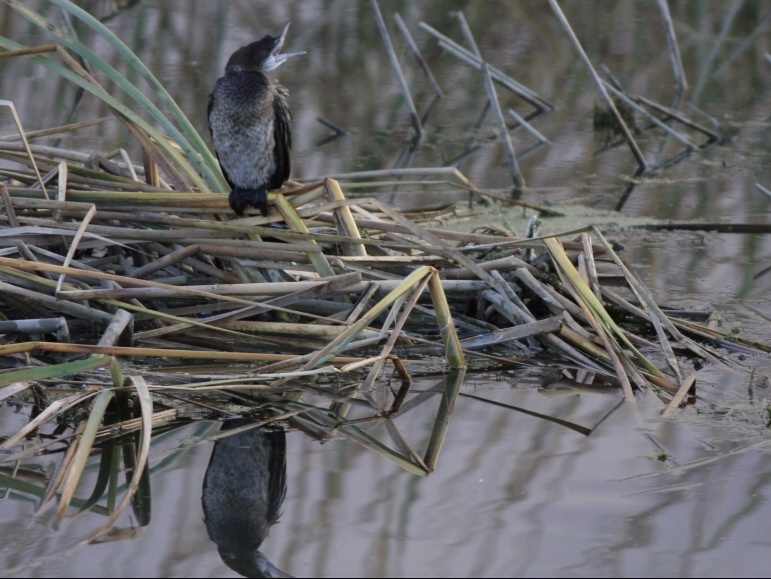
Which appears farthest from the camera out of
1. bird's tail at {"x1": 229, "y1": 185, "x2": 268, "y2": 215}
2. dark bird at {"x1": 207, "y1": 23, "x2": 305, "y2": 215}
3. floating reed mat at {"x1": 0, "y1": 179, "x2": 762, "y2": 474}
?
dark bird at {"x1": 207, "y1": 23, "x2": 305, "y2": 215}

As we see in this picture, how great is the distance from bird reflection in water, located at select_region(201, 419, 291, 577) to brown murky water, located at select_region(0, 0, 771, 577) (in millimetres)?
35

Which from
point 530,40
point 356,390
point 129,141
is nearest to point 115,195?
point 356,390

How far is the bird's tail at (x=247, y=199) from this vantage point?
13.4ft

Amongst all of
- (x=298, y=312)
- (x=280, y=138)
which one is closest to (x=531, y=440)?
(x=298, y=312)

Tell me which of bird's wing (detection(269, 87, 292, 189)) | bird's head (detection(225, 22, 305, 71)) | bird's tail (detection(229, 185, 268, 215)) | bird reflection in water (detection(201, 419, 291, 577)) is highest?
bird's head (detection(225, 22, 305, 71))

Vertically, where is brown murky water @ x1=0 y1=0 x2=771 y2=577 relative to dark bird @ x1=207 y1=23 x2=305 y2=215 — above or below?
below

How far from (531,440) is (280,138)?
1642 millimetres

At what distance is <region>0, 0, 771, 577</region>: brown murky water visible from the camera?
8.42ft

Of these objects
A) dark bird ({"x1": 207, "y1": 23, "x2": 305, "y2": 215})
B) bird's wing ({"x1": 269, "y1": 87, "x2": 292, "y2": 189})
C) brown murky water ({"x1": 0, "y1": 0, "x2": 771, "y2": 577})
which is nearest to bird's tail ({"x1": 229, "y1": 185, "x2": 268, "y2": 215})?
dark bird ({"x1": 207, "y1": 23, "x2": 305, "y2": 215})

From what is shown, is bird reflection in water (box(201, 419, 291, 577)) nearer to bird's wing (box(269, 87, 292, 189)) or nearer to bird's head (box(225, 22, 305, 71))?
bird's wing (box(269, 87, 292, 189))

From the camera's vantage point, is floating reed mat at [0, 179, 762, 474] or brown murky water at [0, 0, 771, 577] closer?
brown murky water at [0, 0, 771, 577]

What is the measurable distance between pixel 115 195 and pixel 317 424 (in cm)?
127

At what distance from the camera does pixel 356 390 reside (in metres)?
3.57

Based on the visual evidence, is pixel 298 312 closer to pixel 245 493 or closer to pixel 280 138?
pixel 280 138
